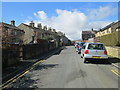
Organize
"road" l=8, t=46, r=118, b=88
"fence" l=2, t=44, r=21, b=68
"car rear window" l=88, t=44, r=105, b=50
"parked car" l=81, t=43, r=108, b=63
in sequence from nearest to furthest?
"road" l=8, t=46, r=118, b=88
"fence" l=2, t=44, r=21, b=68
"parked car" l=81, t=43, r=108, b=63
"car rear window" l=88, t=44, r=105, b=50

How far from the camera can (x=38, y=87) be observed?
5.73m

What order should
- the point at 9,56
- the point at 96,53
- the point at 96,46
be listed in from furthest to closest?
the point at 96,46, the point at 96,53, the point at 9,56

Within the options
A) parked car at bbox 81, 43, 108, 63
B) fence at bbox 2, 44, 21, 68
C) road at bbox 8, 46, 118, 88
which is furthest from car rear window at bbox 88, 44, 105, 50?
fence at bbox 2, 44, 21, 68

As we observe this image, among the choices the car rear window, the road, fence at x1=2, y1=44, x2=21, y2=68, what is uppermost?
the car rear window

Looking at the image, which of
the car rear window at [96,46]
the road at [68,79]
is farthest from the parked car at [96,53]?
the road at [68,79]

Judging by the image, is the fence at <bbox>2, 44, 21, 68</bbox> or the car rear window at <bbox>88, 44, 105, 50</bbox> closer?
the fence at <bbox>2, 44, 21, 68</bbox>

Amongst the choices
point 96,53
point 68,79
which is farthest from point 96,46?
point 68,79

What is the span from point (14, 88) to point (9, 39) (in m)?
5.66

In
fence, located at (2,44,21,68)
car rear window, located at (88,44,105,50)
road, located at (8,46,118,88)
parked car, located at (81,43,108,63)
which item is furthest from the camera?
car rear window, located at (88,44,105,50)

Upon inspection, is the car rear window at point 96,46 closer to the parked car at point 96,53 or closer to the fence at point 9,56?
the parked car at point 96,53

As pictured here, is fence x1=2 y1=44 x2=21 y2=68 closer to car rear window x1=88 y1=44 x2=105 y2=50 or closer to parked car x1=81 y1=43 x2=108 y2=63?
parked car x1=81 y1=43 x2=108 y2=63

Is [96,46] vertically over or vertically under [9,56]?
over

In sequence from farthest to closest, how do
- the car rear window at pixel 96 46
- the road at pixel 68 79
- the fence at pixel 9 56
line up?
the car rear window at pixel 96 46
the fence at pixel 9 56
the road at pixel 68 79

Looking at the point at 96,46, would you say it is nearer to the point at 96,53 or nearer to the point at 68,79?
the point at 96,53
